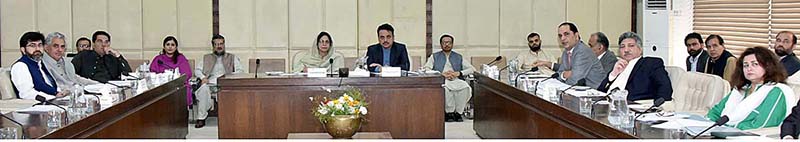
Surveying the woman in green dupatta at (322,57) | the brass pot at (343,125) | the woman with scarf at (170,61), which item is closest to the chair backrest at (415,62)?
the woman in green dupatta at (322,57)

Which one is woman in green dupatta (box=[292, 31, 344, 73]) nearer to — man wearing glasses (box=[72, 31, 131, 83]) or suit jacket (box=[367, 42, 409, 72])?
suit jacket (box=[367, 42, 409, 72])

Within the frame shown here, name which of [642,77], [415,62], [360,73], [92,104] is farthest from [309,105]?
[415,62]

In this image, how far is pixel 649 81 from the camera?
18.4 feet

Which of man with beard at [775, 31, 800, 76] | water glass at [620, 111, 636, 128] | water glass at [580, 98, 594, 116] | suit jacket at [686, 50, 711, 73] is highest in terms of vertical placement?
man with beard at [775, 31, 800, 76]

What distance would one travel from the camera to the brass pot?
16.1 feet

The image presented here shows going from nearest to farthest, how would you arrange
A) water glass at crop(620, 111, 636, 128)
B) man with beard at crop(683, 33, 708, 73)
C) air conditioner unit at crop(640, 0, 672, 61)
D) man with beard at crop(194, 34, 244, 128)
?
water glass at crop(620, 111, 636, 128) → man with beard at crop(683, 33, 708, 73) → man with beard at crop(194, 34, 244, 128) → air conditioner unit at crop(640, 0, 672, 61)

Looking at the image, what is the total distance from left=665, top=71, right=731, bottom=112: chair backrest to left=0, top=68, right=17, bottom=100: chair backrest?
13.7ft

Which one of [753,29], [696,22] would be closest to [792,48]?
[753,29]

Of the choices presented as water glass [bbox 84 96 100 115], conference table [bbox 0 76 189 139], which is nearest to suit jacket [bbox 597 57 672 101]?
conference table [bbox 0 76 189 139]

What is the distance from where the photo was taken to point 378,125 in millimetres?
6562

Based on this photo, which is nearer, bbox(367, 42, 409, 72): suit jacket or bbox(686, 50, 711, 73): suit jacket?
bbox(686, 50, 711, 73): suit jacket

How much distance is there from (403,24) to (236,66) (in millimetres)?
1938

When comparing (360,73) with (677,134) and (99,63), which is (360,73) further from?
(677,134)

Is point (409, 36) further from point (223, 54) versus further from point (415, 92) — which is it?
point (415, 92)
